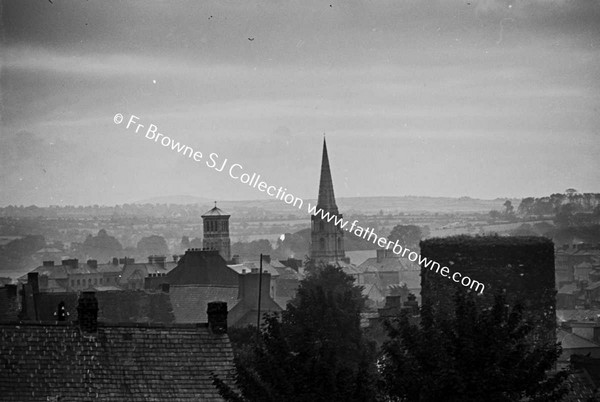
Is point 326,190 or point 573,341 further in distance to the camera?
point 326,190

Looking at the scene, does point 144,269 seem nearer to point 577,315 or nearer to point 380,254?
point 380,254

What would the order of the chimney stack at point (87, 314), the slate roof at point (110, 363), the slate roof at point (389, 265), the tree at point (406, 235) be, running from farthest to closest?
1. the tree at point (406, 235)
2. the slate roof at point (389, 265)
3. the chimney stack at point (87, 314)
4. the slate roof at point (110, 363)

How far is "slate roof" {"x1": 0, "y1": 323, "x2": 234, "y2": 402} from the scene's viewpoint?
2072 centimetres

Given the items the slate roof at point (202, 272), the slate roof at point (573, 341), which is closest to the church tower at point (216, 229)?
the slate roof at point (202, 272)

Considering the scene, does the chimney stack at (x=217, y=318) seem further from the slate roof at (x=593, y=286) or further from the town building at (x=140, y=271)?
the town building at (x=140, y=271)

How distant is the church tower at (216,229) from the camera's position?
142 meters

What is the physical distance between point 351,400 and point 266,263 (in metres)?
111

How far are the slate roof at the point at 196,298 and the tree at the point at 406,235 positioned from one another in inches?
3699

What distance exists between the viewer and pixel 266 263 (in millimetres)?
127250

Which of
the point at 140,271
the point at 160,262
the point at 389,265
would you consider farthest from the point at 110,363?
the point at 389,265

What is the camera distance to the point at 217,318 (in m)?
22.3

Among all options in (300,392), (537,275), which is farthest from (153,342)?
(537,275)

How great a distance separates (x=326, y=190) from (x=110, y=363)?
154 metres

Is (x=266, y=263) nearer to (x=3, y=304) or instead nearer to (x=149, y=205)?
(x=149, y=205)
